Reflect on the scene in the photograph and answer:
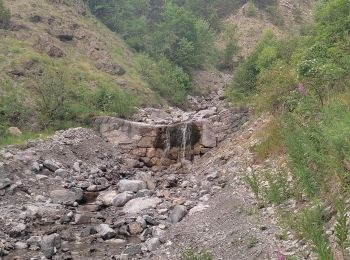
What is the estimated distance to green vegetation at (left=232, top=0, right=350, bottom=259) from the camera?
6855 mm

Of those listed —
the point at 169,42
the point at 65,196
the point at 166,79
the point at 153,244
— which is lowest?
the point at 166,79

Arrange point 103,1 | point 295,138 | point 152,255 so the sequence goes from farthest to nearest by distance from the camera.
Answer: point 103,1, point 152,255, point 295,138

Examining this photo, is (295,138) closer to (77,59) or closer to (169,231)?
(169,231)

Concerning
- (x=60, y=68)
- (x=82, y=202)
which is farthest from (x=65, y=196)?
(x=60, y=68)

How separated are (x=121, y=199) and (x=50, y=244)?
14.6 ft

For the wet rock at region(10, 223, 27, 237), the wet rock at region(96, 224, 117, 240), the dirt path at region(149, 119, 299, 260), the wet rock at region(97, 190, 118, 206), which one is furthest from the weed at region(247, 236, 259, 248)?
the wet rock at region(97, 190, 118, 206)

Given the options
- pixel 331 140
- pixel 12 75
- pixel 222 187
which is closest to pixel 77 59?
pixel 12 75

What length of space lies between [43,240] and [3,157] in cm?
648

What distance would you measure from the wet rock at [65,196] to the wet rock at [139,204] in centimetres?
219

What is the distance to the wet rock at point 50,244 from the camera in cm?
984

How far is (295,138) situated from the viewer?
8.73 m

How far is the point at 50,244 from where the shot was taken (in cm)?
1016

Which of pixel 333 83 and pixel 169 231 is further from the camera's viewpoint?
pixel 333 83

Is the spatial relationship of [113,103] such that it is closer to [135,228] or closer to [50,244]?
[135,228]
